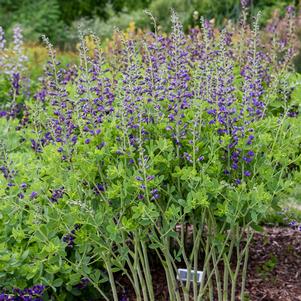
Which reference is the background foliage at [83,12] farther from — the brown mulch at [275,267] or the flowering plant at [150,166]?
the flowering plant at [150,166]

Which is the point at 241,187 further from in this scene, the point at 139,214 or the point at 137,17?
the point at 137,17

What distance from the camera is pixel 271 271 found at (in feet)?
14.2

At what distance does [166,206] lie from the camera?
3.29m

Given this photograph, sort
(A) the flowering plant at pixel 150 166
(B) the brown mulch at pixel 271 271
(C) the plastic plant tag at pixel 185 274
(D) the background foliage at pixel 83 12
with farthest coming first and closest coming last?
(D) the background foliage at pixel 83 12, (B) the brown mulch at pixel 271 271, (C) the plastic plant tag at pixel 185 274, (A) the flowering plant at pixel 150 166

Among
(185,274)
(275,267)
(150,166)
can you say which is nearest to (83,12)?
(275,267)

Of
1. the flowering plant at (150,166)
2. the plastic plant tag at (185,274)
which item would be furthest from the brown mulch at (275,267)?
the flowering plant at (150,166)

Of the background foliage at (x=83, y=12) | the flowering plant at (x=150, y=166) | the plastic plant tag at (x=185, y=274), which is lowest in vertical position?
the background foliage at (x=83, y=12)

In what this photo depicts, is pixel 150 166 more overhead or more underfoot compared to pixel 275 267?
more overhead

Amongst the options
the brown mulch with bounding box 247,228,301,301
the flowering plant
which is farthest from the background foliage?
the flowering plant

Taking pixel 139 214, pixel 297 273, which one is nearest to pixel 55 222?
pixel 139 214

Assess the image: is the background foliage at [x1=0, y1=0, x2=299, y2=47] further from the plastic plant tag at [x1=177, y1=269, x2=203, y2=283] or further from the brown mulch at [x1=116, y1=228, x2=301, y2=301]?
the plastic plant tag at [x1=177, y1=269, x2=203, y2=283]

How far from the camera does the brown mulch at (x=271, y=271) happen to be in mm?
4055

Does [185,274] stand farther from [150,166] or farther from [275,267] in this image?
[275,267]

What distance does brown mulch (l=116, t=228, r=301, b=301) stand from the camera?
160 inches
